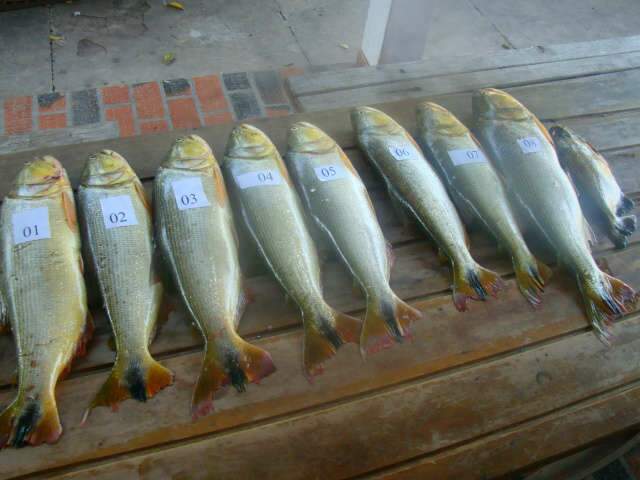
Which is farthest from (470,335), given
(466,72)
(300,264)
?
(466,72)

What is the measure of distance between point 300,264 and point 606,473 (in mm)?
2006

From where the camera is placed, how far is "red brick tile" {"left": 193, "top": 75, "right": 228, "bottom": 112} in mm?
3807

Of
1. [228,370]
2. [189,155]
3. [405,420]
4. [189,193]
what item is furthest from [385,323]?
[189,155]

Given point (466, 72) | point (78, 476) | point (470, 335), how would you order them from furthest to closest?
point (466, 72) < point (470, 335) < point (78, 476)

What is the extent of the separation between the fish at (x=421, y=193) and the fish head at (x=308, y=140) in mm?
231

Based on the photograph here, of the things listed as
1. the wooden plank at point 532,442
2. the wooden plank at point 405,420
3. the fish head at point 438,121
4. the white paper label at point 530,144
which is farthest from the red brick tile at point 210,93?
the wooden plank at point 532,442

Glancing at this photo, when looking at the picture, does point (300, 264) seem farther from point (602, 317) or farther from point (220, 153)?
point (602, 317)

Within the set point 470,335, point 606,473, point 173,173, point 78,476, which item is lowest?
point 606,473

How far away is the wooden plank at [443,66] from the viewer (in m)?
3.02

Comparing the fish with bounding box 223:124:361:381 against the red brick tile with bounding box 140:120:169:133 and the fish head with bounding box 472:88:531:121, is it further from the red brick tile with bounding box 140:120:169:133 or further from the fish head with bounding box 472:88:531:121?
the red brick tile with bounding box 140:120:169:133

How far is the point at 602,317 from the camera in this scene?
195cm

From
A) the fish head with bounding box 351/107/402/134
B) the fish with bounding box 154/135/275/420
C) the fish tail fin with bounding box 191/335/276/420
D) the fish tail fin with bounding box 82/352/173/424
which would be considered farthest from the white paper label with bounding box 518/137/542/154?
the fish tail fin with bounding box 82/352/173/424

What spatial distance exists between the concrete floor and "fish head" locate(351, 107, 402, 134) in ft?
6.61

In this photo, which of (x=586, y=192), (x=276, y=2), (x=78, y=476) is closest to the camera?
(x=78, y=476)
